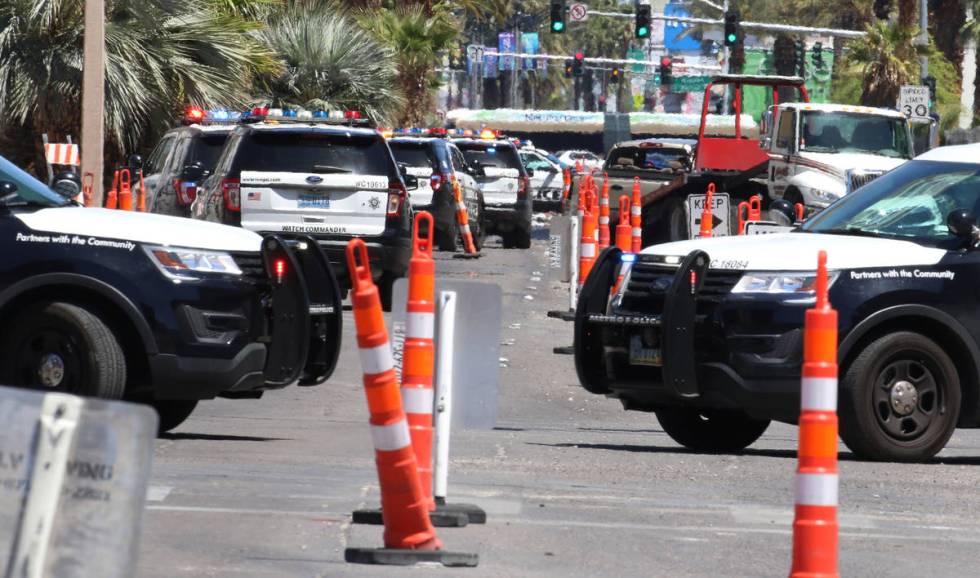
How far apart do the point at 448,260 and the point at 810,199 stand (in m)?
5.90

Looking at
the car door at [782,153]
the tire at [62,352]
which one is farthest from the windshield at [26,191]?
the car door at [782,153]

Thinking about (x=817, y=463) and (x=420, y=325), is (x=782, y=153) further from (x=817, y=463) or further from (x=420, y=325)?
(x=817, y=463)

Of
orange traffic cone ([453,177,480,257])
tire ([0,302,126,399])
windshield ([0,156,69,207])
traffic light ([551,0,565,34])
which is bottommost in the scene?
orange traffic cone ([453,177,480,257])

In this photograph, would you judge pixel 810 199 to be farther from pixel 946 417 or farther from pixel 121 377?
pixel 121 377

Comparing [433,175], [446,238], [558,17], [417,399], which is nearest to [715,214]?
[433,175]

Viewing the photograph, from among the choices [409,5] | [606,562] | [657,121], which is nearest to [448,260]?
[606,562]

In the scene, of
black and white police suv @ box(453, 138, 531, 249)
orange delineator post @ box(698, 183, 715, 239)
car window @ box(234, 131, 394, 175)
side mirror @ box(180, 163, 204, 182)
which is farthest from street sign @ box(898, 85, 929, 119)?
car window @ box(234, 131, 394, 175)

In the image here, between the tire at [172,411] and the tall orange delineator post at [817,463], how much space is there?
564 centimetres

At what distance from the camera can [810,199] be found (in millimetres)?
25812

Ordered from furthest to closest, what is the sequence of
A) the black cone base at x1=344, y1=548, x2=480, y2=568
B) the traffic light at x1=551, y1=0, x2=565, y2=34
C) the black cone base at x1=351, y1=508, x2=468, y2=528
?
the traffic light at x1=551, y1=0, x2=565, y2=34, the black cone base at x1=351, y1=508, x2=468, y2=528, the black cone base at x1=344, y1=548, x2=480, y2=568

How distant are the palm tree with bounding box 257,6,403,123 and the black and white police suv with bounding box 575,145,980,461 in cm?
2758

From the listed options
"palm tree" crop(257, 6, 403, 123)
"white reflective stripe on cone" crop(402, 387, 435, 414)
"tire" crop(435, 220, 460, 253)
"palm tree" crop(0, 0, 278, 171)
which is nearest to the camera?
"white reflective stripe on cone" crop(402, 387, 435, 414)

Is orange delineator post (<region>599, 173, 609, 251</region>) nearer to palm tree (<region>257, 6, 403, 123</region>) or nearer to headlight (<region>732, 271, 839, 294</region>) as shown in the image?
headlight (<region>732, 271, 839, 294</region>)

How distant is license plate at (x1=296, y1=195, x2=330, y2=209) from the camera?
18047 millimetres
